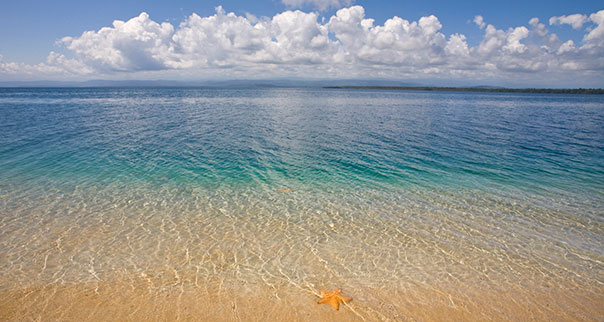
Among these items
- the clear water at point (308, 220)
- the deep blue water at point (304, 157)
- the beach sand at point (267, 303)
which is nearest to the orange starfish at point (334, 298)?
the beach sand at point (267, 303)

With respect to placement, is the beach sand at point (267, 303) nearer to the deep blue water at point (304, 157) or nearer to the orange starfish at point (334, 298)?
the orange starfish at point (334, 298)

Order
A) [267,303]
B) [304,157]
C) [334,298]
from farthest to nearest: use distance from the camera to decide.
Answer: [304,157]
[334,298]
[267,303]

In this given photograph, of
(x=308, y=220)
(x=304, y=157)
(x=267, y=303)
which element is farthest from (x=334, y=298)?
(x=304, y=157)

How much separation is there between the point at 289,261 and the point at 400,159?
1441cm

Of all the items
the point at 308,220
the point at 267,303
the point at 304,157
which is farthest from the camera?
the point at 304,157

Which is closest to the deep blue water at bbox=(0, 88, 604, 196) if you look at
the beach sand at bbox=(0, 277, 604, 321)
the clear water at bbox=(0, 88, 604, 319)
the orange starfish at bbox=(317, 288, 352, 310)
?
the clear water at bbox=(0, 88, 604, 319)

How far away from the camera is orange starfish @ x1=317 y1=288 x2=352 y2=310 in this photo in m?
7.14

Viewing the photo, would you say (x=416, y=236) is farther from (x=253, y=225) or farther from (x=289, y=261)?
(x=253, y=225)

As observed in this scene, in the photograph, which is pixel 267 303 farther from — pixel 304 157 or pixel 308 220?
pixel 304 157

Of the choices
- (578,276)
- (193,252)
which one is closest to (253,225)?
(193,252)

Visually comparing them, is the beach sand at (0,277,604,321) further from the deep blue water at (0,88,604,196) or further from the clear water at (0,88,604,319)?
the deep blue water at (0,88,604,196)

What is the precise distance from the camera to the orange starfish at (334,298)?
23.4 ft

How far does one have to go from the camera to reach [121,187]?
14719mm

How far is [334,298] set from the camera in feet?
24.0
